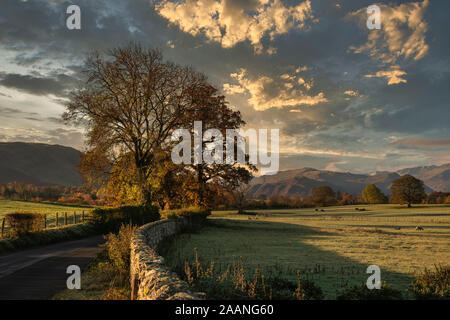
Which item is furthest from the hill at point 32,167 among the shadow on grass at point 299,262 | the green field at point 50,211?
the shadow on grass at point 299,262

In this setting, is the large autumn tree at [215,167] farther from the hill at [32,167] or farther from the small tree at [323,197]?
the hill at [32,167]

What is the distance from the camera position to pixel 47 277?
968 centimetres

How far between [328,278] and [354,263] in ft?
11.8

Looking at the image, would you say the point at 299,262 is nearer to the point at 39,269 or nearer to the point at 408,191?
the point at 39,269

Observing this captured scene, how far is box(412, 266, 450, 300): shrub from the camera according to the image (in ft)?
26.7

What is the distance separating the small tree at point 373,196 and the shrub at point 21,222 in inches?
3667

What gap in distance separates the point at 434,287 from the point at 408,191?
72.2 m

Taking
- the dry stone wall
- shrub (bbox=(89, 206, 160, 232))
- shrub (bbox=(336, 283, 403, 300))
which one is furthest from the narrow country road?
shrub (bbox=(336, 283, 403, 300))

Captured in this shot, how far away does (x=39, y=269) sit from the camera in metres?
10.7

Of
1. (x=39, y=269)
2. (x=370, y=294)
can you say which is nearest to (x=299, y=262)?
(x=370, y=294)

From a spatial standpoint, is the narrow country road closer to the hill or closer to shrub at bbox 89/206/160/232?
shrub at bbox 89/206/160/232

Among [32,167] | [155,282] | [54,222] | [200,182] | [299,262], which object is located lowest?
[54,222]

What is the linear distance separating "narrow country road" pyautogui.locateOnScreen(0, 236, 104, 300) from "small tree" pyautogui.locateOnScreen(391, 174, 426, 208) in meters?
73.7
